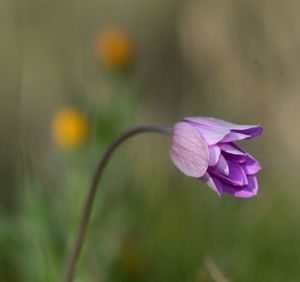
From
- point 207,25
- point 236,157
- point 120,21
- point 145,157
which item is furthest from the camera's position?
point 120,21

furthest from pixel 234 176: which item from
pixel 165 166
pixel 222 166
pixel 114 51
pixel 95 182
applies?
pixel 165 166

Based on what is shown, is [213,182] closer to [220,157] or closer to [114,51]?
[220,157]

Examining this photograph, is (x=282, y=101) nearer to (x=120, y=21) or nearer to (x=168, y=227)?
(x=168, y=227)

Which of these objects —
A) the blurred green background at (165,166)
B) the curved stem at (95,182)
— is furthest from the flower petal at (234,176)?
the blurred green background at (165,166)

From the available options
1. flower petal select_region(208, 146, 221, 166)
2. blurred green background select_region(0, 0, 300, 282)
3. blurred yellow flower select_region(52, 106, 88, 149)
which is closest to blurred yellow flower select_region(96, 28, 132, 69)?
blurred green background select_region(0, 0, 300, 282)

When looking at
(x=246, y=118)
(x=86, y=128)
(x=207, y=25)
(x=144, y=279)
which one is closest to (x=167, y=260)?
(x=144, y=279)

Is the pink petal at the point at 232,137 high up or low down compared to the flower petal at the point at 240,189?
up

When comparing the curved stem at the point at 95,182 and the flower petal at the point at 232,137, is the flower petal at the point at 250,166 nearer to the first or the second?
the flower petal at the point at 232,137
